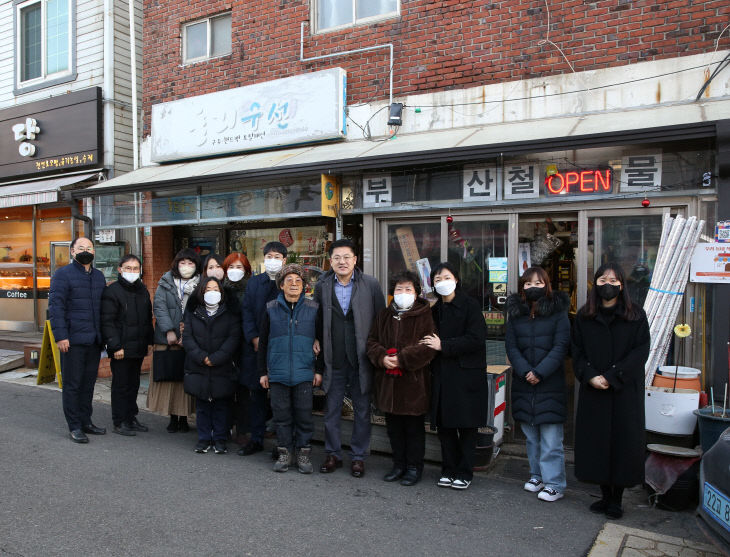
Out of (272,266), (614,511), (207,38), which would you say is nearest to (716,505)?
(614,511)

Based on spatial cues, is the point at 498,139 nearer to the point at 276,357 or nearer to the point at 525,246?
the point at 525,246

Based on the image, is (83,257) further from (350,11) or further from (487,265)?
(350,11)

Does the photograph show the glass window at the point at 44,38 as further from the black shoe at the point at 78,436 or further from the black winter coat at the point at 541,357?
the black winter coat at the point at 541,357

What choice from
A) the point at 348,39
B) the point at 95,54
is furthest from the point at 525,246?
the point at 95,54

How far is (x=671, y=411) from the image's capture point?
4.78 m

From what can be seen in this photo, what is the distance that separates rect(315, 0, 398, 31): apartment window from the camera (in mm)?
7800

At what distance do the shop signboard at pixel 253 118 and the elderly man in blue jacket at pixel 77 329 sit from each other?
3.32m

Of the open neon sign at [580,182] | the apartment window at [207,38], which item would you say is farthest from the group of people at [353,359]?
the apartment window at [207,38]

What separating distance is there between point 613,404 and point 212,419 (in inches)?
142

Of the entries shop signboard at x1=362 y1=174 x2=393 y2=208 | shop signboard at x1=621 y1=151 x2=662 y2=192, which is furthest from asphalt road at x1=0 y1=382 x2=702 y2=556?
shop signboard at x1=362 y1=174 x2=393 y2=208

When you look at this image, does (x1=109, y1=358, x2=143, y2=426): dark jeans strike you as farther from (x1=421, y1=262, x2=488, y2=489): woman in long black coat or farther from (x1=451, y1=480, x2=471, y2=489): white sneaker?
(x1=451, y1=480, x2=471, y2=489): white sneaker

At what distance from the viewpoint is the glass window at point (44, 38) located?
1134 centimetres

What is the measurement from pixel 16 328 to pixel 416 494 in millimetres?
11077

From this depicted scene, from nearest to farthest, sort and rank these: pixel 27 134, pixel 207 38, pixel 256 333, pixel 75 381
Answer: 1. pixel 256 333
2. pixel 75 381
3. pixel 207 38
4. pixel 27 134
